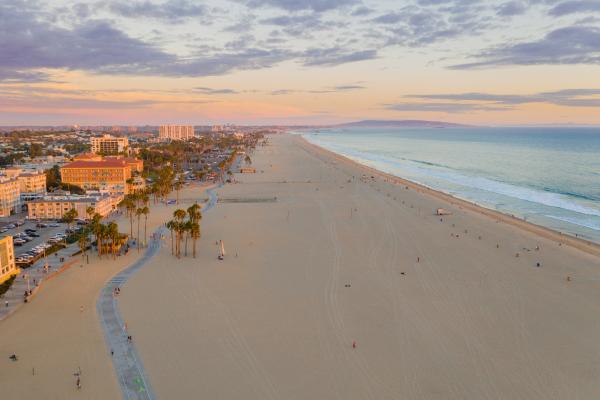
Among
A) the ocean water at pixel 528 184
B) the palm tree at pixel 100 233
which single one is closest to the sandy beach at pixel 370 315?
the palm tree at pixel 100 233

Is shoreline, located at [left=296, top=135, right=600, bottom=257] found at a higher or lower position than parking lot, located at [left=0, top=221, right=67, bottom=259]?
higher

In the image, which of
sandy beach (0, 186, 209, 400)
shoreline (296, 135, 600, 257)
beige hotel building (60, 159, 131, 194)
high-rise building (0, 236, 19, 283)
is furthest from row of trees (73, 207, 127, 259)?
beige hotel building (60, 159, 131, 194)

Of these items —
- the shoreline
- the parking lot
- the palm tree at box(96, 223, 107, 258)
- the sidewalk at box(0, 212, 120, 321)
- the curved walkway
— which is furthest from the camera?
the shoreline

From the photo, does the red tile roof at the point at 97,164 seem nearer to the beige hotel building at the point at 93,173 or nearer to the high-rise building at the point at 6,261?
the beige hotel building at the point at 93,173

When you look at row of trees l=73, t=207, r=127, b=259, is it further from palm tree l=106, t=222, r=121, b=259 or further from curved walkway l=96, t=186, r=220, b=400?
curved walkway l=96, t=186, r=220, b=400

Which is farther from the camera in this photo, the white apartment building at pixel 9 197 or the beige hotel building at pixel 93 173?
the beige hotel building at pixel 93 173

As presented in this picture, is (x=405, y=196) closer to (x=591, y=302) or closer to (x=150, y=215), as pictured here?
(x=150, y=215)
